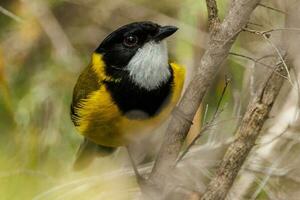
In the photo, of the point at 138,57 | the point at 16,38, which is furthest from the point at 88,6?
the point at 138,57

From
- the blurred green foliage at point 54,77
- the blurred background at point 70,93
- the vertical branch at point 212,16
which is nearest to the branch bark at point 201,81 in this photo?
the vertical branch at point 212,16

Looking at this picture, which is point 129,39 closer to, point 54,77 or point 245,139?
point 245,139

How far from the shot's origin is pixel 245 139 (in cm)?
309

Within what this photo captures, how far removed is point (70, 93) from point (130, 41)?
167 cm

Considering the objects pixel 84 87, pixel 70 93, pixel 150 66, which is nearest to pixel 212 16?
pixel 150 66

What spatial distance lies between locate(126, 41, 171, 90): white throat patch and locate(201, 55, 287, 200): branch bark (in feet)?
2.19

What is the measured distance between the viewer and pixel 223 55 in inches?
118

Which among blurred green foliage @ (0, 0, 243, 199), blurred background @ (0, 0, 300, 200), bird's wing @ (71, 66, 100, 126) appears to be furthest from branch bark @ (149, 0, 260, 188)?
bird's wing @ (71, 66, 100, 126)

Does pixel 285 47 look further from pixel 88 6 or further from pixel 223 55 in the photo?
pixel 88 6

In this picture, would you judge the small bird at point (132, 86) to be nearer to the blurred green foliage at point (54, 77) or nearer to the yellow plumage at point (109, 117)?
the yellow plumage at point (109, 117)

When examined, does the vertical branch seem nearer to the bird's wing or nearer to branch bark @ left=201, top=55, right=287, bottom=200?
branch bark @ left=201, top=55, right=287, bottom=200

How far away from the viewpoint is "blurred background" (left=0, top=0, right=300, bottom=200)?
135 inches

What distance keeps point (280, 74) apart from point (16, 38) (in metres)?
3.17

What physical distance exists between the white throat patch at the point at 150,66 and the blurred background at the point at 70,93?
1.06 feet
